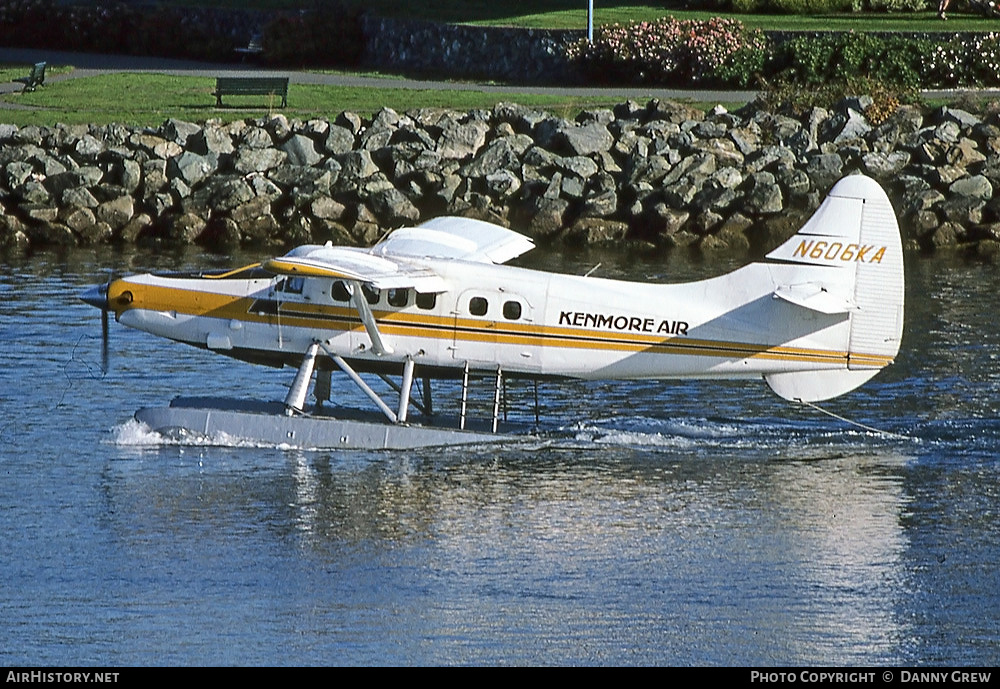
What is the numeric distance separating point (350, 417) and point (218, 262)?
13387mm

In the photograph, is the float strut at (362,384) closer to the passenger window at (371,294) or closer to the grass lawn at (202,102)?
the passenger window at (371,294)

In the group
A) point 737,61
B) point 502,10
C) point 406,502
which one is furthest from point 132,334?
point 502,10

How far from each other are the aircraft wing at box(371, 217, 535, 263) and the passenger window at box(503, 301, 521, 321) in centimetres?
132

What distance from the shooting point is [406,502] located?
17.9 meters

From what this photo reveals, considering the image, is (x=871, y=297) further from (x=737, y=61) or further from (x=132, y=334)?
(x=737, y=61)

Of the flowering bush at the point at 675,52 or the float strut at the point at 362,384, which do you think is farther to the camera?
the flowering bush at the point at 675,52

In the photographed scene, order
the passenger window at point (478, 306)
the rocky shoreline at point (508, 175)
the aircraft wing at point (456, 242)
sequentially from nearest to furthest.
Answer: the passenger window at point (478, 306) → the aircraft wing at point (456, 242) → the rocky shoreline at point (508, 175)

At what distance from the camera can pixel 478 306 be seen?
20.1m

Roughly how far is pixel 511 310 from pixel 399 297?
137 cm

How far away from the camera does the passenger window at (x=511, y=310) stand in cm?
2000

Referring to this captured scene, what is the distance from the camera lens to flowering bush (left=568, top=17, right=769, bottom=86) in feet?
147

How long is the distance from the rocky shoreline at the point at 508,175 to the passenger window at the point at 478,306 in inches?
616

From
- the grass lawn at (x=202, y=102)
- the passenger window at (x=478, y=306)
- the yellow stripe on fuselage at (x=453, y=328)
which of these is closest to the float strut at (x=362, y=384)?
the yellow stripe on fuselage at (x=453, y=328)

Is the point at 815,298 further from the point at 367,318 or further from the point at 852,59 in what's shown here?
the point at 852,59
